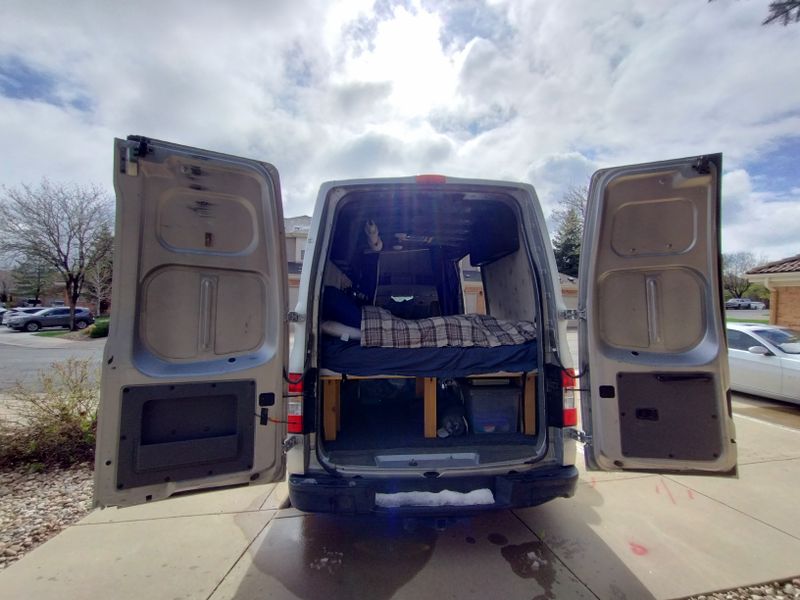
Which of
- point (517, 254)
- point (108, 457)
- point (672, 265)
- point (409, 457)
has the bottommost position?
point (409, 457)

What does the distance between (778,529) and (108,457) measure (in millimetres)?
4430

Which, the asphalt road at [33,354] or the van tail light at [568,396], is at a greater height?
the van tail light at [568,396]

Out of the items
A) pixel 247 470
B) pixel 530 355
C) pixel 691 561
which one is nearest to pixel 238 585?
pixel 247 470

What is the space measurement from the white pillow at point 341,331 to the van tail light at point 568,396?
1.38 metres

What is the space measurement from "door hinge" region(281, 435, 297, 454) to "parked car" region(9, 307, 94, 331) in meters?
27.9

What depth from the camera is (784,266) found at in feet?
34.1

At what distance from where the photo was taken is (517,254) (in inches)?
147

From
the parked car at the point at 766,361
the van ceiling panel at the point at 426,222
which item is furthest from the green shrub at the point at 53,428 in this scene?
the parked car at the point at 766,361

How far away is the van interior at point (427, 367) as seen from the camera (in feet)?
8.28

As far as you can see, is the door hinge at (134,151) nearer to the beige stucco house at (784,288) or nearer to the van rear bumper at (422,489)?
the van rear bumper at (422,489)

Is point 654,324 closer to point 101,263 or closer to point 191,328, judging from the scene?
point 191,328

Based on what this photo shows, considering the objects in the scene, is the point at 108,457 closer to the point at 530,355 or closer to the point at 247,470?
the point at 247,470

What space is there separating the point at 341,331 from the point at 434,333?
0.67 metres

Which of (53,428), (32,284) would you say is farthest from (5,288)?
(53,428)
